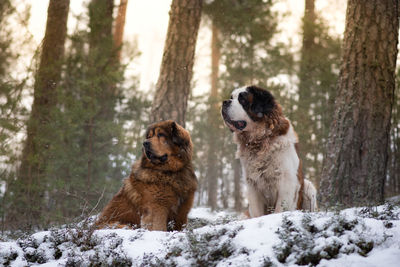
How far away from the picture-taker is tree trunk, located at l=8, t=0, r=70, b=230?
8695 mm

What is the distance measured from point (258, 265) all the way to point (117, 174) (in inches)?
444

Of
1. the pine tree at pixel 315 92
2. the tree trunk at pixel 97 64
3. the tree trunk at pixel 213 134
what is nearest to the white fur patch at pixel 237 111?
the tree trunk at pixel 97 64

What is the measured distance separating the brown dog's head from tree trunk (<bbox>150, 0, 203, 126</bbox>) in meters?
1.90

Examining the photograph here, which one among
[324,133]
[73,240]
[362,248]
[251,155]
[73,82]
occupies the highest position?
[73,82]

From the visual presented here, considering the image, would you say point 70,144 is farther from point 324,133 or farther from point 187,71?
point 324,133

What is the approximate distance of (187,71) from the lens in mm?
7824

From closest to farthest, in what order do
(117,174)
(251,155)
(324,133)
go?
(251,155) < (324,133) < (117,174)

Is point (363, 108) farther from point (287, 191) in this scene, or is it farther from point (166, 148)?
point (166, 148)

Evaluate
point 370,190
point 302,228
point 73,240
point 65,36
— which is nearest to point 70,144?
point 65,36

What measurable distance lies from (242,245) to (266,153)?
1.88 m

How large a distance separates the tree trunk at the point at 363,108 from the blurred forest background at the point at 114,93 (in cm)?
40

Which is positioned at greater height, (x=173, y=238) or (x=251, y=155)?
(x=251, y=155)

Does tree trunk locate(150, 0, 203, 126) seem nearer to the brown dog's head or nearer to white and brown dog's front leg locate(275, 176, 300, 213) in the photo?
the brown dog's head

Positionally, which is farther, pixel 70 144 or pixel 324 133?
pixel 324 133
